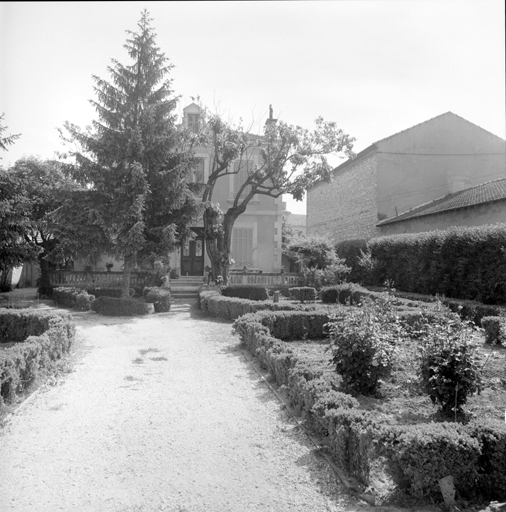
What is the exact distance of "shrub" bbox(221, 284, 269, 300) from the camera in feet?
59.0

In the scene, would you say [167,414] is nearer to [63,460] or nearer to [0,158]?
[63,460]

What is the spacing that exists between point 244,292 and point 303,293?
2569mm

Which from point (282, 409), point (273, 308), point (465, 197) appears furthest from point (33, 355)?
point (465, 197)

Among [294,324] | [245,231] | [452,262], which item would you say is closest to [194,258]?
[245,231]

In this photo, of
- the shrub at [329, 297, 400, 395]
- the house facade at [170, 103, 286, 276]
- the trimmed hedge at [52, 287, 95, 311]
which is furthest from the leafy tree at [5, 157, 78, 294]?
the shrub at [329, 297, 400, 395]

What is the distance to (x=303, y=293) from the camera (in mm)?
18844

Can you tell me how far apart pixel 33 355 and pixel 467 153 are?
87.2 ft

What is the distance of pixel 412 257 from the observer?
17.6m

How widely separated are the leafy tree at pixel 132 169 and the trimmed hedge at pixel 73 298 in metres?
1.35

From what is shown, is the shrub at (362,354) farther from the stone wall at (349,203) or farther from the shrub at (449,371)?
the stone wall at (349,203)

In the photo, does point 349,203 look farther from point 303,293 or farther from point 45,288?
point 45,288

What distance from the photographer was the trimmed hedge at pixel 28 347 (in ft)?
19.6

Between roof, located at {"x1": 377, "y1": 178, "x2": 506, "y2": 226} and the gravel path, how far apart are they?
48.5 ft

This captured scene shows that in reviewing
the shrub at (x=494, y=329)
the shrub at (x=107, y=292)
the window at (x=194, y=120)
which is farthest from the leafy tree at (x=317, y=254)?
the shrub at (x=494, y=329)
